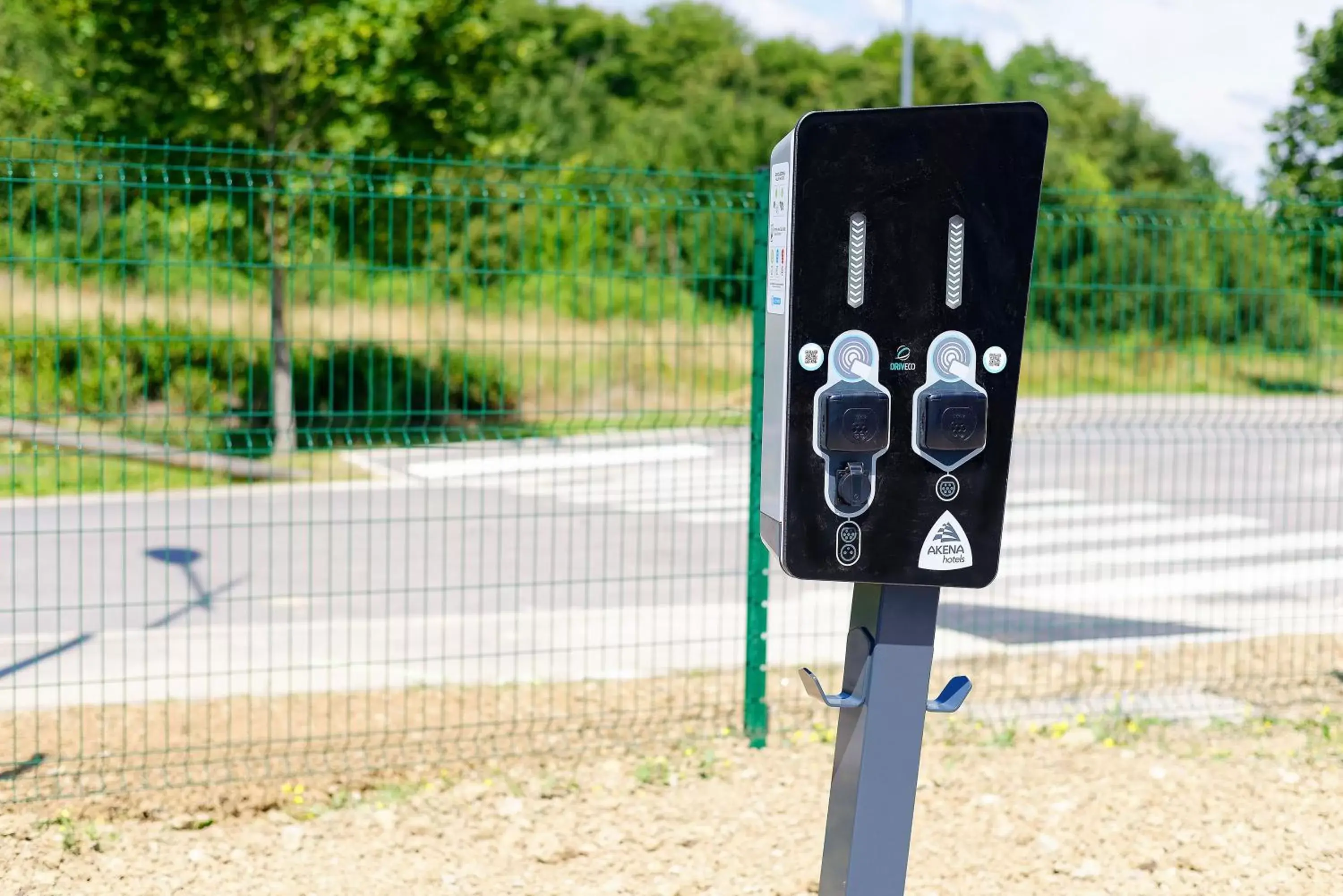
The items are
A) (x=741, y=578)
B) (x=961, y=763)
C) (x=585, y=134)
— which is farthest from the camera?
(x=585, y=134)

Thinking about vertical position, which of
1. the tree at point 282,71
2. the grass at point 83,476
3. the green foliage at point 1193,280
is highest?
the tree at point 282,71

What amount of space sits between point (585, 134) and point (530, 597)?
35108mm

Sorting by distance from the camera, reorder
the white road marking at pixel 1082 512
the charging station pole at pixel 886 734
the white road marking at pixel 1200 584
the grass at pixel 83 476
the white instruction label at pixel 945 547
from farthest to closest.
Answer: the white road marking at pixel 1082 512 → the grass at pixel 83 476 → the white road marking at pixel 1200 584 → the charging station pole at pixel 886 734 → the white instruction label at pixel 945 547

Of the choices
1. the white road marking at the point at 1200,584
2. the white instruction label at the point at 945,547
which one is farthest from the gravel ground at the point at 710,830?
the white road marking at the point at 1200,584

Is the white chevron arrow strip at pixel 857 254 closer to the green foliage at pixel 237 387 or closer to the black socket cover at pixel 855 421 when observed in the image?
the black socket cover at pixel 855 421

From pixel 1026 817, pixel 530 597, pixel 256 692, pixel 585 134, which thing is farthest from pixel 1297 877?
Answer: pixel 585 134

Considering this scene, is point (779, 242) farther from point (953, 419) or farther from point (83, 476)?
point (83, 476)

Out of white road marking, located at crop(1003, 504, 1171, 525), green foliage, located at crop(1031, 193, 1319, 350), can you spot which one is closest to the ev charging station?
green foliage, located at crop(1031, 193, 1319, 350)

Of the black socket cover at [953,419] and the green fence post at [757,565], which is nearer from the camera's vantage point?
the black socket cover at [953,419]

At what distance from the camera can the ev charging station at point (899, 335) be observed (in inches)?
109

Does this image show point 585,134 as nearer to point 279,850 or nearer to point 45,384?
point 45,384

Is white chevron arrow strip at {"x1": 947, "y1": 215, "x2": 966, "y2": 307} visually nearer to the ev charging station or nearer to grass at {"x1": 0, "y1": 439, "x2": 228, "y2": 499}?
the ev charging station

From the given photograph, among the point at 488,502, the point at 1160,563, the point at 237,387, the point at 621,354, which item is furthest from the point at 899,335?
the point at 237,387

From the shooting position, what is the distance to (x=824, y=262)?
278 cm
